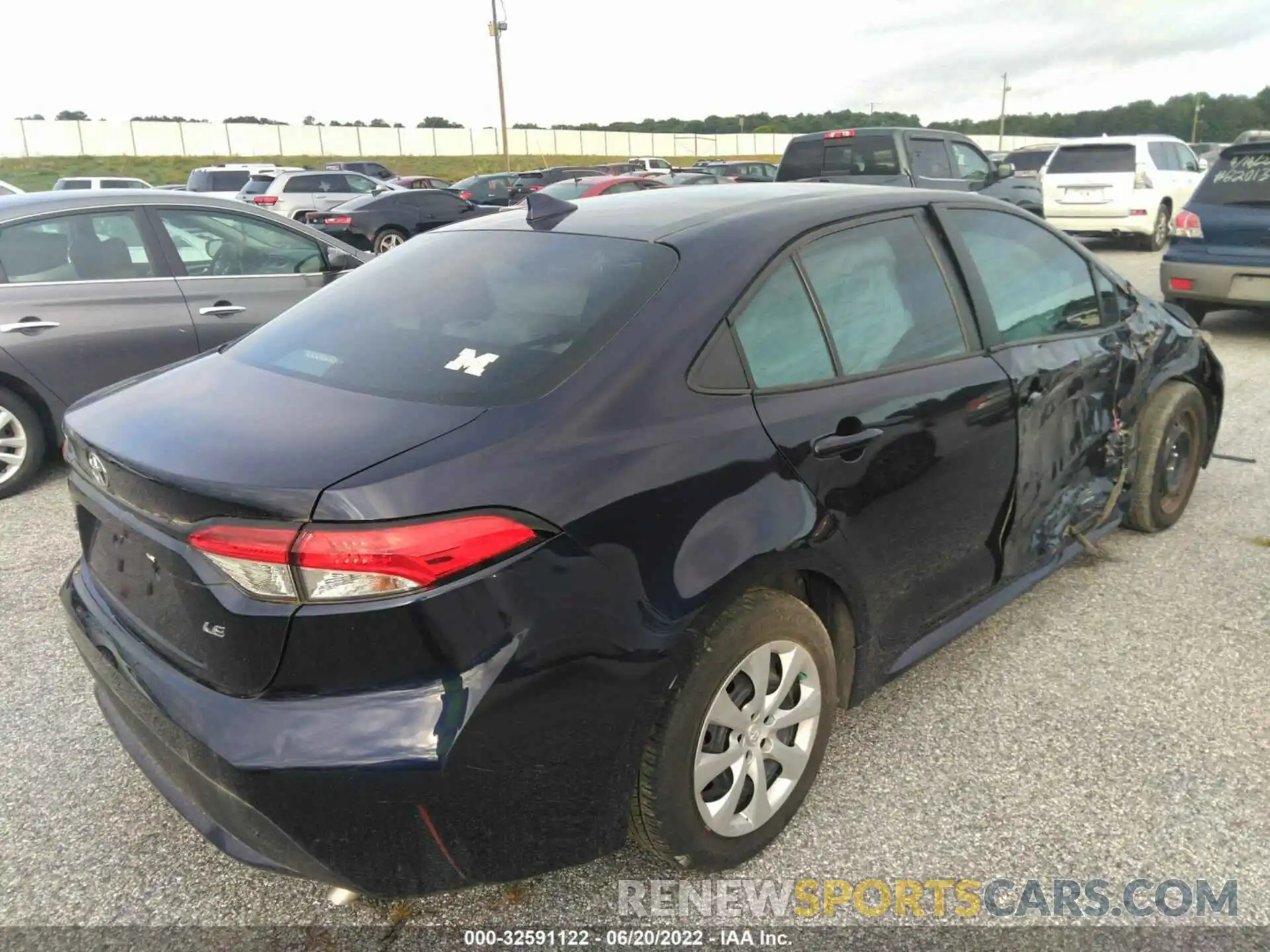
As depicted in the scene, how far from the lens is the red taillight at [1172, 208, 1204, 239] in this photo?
27.7ft

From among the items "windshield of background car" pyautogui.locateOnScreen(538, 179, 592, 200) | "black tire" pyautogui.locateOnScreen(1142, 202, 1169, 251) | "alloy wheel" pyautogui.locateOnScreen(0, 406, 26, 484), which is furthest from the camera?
"windshield of background car" pyautogui.locateOnScreen(538, 179, 592, 200)

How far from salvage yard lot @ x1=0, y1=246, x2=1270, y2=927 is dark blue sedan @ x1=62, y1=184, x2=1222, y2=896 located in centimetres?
27

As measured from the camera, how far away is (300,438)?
194cm

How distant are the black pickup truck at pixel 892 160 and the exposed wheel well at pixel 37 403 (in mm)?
8806

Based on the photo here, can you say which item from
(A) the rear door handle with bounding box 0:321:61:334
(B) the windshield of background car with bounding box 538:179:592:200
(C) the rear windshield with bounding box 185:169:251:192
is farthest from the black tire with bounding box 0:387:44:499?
(C) the rear windshield with bounding box 185:169:251:192

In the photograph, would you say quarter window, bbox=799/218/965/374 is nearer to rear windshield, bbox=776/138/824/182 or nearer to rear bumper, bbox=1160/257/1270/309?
rear bumper, bbox=1160/257/1270/309

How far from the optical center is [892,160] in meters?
12.0

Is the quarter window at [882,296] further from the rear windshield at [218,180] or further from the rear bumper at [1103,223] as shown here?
the rear windshield at [218,180]

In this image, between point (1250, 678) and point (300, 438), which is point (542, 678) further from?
point (1250, 678)

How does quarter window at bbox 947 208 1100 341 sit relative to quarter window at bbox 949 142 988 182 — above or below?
below

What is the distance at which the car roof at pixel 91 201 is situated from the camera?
5.24 m

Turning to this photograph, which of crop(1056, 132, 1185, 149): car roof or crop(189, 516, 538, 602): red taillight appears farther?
crop(1056, 132, 1185, 149): car roof

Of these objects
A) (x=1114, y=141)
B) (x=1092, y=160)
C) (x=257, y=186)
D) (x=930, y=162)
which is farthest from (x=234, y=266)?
(x=257, y=186)

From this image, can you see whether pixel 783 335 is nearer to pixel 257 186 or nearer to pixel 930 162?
pixel 930 162
